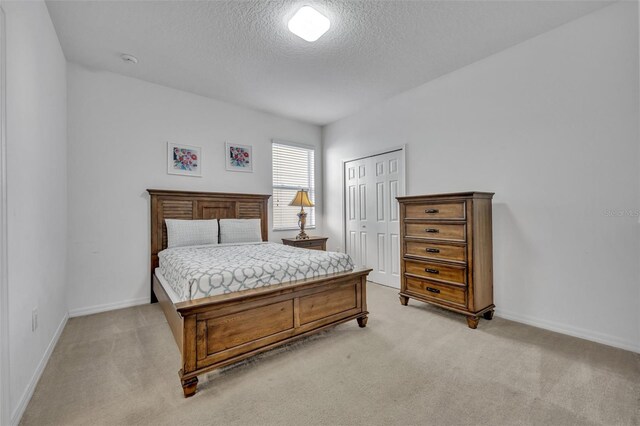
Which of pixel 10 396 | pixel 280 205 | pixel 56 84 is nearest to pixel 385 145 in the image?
pixel 280 205

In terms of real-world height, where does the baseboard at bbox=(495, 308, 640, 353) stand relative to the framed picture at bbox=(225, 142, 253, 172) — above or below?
below

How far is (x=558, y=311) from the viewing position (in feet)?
8.32

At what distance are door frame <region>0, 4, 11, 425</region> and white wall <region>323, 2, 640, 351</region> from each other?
12.1ft

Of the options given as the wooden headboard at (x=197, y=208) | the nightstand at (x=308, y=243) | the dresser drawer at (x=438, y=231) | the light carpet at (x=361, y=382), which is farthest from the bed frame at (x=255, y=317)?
the nightstand at (x=308, y=243)

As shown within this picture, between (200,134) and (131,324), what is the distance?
2.47 metres

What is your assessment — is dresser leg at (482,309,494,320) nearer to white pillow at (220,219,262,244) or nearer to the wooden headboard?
white pillow at (220,219,262,244)

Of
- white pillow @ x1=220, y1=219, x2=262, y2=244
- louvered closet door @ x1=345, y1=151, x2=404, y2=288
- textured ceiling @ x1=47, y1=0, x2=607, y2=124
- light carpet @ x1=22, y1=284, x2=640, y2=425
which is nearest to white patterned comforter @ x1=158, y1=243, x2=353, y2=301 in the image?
light carpet @ x1=22, y1=284, x2=640, y2=425

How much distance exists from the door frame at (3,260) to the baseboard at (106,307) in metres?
1.95

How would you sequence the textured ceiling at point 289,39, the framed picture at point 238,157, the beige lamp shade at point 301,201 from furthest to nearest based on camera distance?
the beige lamp shade at point 301,201, the framed picture at point 238,157, the textured ceiling at point 289,39

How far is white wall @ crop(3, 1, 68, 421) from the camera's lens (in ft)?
5.08

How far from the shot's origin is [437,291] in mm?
2902

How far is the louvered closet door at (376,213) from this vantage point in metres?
3.99

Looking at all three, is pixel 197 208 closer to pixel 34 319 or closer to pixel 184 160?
pixel 184 160

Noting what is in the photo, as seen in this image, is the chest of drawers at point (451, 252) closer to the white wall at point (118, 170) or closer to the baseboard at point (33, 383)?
the white wall at point (118, 170)
